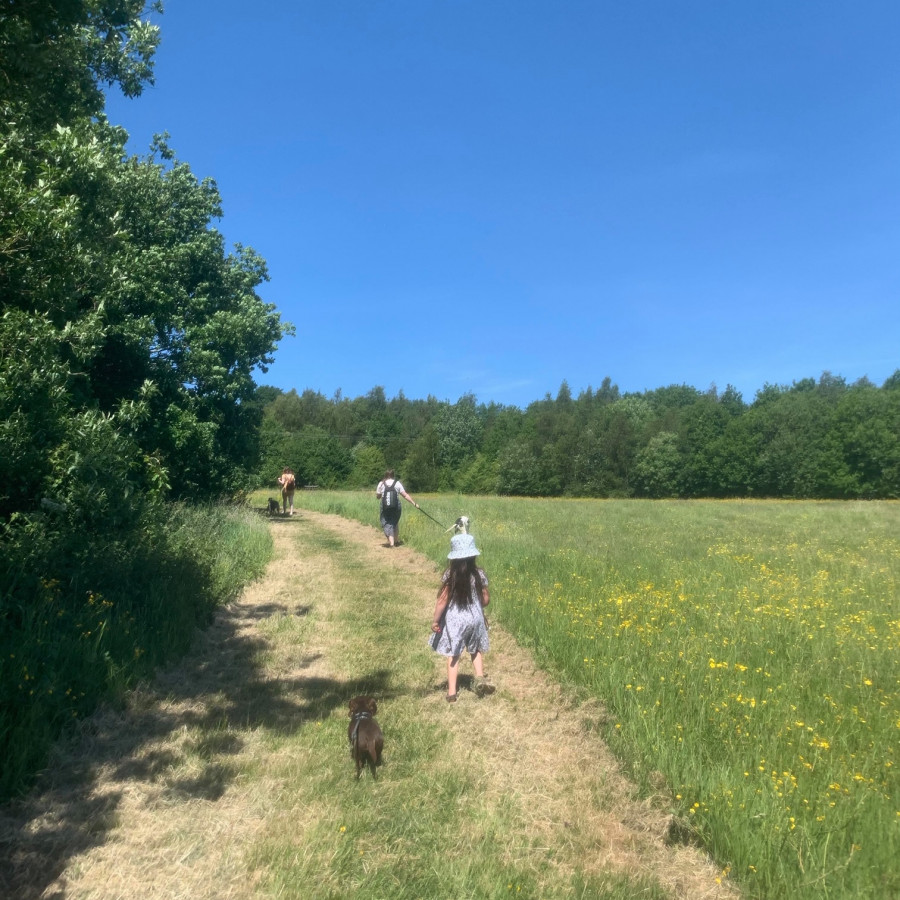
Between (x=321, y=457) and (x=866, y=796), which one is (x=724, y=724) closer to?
(x=866, y=796)

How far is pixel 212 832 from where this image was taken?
4145 mm

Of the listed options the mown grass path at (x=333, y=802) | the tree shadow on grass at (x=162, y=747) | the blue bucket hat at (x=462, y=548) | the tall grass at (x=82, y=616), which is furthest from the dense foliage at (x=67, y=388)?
the blue bucket hat at (x=462, y=548)

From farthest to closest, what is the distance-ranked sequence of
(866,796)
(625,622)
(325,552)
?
1. (325,552)
2. (625,622)
3. (866,796)

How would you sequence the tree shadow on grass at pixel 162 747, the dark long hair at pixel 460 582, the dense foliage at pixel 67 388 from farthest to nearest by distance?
1. the dark long hair at pixel 460 582
2. the dense foliage at pixel 67 388
3. the tree shadow on grass at pixel 162 747

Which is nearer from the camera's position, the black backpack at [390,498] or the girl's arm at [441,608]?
the girl's arm at [441,608]

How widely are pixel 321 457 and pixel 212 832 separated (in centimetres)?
7345

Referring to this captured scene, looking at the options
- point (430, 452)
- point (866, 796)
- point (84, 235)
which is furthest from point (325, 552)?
point (430, 452)

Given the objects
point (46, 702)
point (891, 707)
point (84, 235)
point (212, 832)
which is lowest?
point (212, 832)

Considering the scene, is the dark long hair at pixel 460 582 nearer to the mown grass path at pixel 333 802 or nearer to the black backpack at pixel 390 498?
the mown grass path at pixel 333 802

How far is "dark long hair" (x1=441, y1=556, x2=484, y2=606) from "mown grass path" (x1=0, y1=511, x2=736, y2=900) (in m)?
0.95

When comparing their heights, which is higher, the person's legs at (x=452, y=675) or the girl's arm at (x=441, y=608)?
the girl's arm at (x=441, y=608)

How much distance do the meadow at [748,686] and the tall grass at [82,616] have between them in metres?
3.94

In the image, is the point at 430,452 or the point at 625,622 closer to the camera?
the point at 625,622

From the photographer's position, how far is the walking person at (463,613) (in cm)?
675
